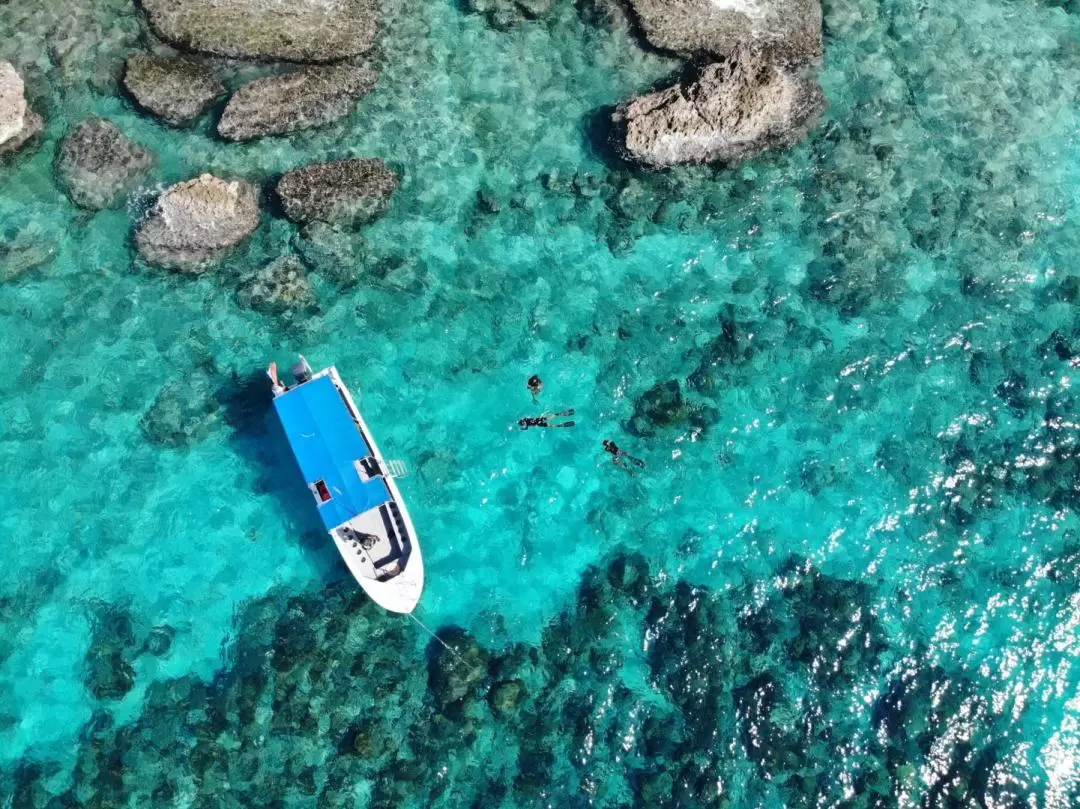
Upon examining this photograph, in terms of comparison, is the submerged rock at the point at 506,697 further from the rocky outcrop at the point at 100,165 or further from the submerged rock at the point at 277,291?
the rocky outcrop at the point at 100,165

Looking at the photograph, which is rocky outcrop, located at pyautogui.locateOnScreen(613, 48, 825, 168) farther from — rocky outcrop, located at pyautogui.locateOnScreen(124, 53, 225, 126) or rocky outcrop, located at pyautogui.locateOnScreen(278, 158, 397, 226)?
rocky outcrop, located at pyautogui.locateOnScreen(124, 53, 225, 126)

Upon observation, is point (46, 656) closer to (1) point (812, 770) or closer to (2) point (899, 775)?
(1) point (812, 770)

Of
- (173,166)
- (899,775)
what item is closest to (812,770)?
(899,775)

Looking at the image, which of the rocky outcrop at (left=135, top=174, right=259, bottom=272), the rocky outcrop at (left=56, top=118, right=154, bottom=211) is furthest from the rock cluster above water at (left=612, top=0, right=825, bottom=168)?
the rocky outcrop at (left=56, top=118, right=154, bottom=211)

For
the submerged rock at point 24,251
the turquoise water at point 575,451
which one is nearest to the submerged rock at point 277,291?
the turquoise water at point 575,451

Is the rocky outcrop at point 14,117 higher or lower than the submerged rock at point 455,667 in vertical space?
higher

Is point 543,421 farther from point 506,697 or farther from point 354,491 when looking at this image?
point 506,697
